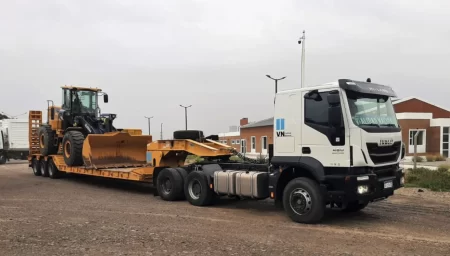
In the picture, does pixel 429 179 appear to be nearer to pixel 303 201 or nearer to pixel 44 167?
pixel 303 201

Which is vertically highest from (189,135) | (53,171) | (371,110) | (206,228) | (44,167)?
(371,110)

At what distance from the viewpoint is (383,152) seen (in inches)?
331

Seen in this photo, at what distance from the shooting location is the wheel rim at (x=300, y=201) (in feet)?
27.8

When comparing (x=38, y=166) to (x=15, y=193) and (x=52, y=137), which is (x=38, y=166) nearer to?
(x=52, y=137)

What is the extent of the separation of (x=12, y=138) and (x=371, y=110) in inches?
1081

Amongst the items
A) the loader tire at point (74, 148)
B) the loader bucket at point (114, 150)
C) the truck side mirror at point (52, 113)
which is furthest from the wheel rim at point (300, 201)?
the truck side mirror at point (52, 113)

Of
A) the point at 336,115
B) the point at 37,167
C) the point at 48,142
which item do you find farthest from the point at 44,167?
the point at 336,115

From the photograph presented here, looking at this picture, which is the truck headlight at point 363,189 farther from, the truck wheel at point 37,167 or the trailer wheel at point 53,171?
the truck wheel at point 37,167

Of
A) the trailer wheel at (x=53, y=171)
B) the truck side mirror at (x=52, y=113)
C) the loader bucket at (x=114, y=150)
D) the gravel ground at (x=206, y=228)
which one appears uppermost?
the truck side mirror at (x=52, y=113)

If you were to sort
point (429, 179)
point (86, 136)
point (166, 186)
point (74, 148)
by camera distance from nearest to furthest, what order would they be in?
1. point (166, 186)
2. point (429, 179)
3. point (74, 148)
4. point (86, 136)

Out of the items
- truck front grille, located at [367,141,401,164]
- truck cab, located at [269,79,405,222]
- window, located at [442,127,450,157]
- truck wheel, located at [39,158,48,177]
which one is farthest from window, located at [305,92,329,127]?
window, located at [442,127,450,157]

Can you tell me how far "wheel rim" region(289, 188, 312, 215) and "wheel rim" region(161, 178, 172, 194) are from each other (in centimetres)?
418

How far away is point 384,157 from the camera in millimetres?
8469

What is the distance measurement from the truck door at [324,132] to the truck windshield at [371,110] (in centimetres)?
33
